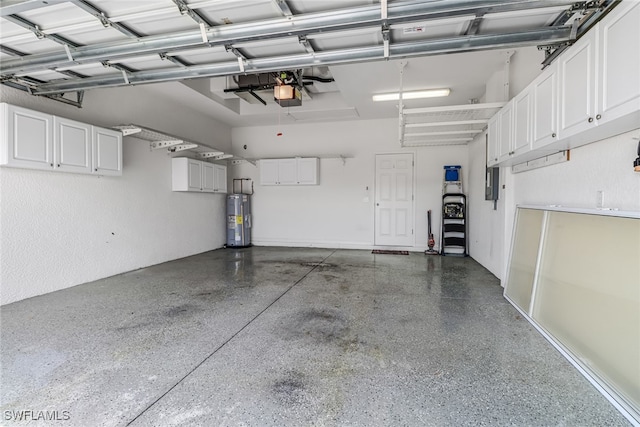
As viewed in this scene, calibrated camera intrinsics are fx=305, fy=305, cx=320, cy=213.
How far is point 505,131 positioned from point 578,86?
1576 millimetres

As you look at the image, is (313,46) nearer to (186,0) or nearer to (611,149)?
(186,0)

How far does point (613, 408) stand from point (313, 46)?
11.0 feet

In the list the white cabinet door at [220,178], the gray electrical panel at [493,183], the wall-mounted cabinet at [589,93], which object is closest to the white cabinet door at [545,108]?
the wall-mounted cabinet at [589,93]

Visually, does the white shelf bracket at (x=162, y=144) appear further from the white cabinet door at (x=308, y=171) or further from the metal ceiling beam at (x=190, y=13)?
the metal ceiling beam at (x=190, y=13)

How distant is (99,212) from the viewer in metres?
4.68

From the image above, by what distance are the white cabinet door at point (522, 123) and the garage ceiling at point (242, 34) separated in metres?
0.48

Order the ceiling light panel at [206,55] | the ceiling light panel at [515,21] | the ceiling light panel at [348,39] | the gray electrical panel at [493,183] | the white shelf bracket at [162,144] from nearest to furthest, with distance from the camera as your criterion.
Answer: the ceiling light panel at [515,21] < the ceiling light panel at [348,39] < the ceiling light panel at [206,55] < the gray electrical panel at [493,183] < the white shelf bracket at [162,144]

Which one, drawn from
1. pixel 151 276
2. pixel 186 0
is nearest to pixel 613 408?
pixel 186 0

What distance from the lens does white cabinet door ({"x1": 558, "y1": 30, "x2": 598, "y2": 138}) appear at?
2027 mm

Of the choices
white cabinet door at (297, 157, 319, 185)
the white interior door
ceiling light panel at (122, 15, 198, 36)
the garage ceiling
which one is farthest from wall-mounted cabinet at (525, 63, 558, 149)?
white cabinet door at (297, 157, 319, 185)

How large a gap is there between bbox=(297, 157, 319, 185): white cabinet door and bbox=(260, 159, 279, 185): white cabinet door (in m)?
0.64

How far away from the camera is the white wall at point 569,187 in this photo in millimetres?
2057

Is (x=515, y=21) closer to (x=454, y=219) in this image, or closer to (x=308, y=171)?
(x=454, y=219)

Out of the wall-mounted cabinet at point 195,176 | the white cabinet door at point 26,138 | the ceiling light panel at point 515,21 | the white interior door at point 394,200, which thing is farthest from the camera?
the white interior door at point 394,200
